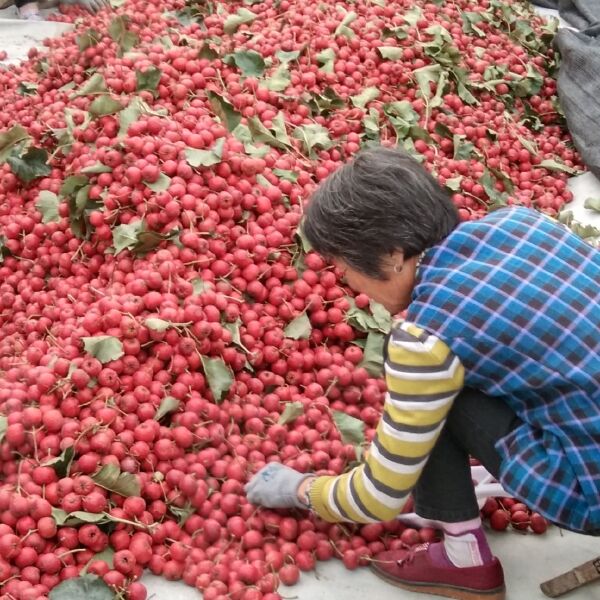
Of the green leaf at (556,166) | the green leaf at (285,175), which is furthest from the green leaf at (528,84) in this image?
the green leaf at (285,175)

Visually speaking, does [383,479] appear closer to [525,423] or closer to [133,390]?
[525,423]

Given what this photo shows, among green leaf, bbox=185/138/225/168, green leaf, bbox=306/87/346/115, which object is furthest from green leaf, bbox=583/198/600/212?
green leaf, bbox=185/138/225/168

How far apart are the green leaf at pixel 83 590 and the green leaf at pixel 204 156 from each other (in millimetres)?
1195

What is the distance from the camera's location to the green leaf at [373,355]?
234 cm

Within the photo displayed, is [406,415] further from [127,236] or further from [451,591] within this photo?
[127,236]

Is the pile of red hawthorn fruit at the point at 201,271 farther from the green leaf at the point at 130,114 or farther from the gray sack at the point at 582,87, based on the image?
the gray sack at the point at 582,87

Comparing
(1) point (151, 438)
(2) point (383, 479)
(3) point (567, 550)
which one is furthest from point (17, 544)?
(3) point (567, 550)

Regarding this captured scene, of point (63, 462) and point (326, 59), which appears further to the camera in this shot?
point (326, 59)

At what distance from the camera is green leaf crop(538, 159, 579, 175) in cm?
333

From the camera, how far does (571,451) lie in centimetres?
152

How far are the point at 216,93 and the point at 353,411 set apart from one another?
1.17m

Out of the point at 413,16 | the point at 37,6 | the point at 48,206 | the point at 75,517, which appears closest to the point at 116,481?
the point at 75,517

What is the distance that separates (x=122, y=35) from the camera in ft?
10.2

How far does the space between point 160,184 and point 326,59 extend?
45.1 inches
